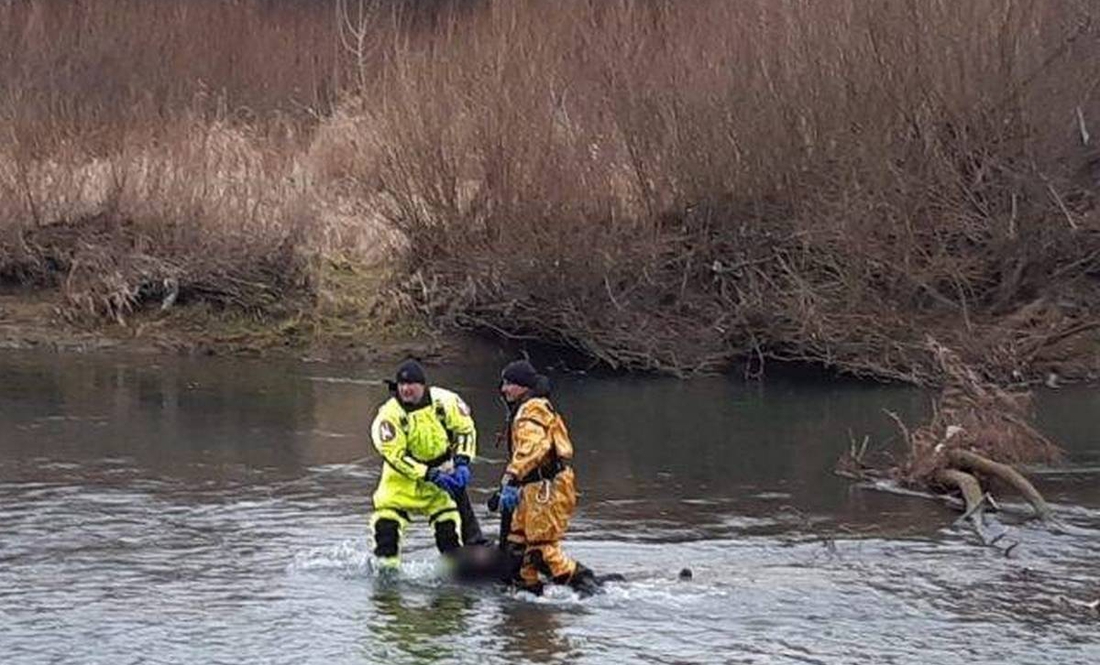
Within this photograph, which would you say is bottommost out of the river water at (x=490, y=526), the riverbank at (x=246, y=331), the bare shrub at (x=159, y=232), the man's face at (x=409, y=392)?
the river water at (x=490, y=526)

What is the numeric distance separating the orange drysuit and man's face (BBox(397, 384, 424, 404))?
2.65ft

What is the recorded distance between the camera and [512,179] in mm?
28219

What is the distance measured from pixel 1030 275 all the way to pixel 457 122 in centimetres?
878

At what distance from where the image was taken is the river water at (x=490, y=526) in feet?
40.8

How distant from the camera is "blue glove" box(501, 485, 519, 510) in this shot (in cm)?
1298

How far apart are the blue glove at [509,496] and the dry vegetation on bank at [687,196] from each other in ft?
46.8

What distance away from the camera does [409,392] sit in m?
13.7

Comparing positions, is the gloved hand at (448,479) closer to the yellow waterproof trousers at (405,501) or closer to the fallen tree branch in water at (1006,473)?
the yellow waterproof trousers at (405,501)

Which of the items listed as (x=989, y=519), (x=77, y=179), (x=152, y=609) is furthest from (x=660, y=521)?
(x=77, y=179)

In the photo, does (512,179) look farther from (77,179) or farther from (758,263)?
(77,179)

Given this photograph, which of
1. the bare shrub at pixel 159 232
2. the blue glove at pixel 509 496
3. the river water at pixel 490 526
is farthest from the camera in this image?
the bare shrub at pixel 159 232

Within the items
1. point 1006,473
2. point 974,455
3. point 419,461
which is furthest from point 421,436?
point 974,455

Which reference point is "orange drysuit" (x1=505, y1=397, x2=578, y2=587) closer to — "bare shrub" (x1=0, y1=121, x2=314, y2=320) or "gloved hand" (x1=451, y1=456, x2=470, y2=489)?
"gloved hand" (x1=451, y1=456, x2=470, y2=489)

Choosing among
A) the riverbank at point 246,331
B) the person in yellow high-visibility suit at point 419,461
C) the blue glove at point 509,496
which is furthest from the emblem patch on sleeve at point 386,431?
the riverbank at point 246,331
